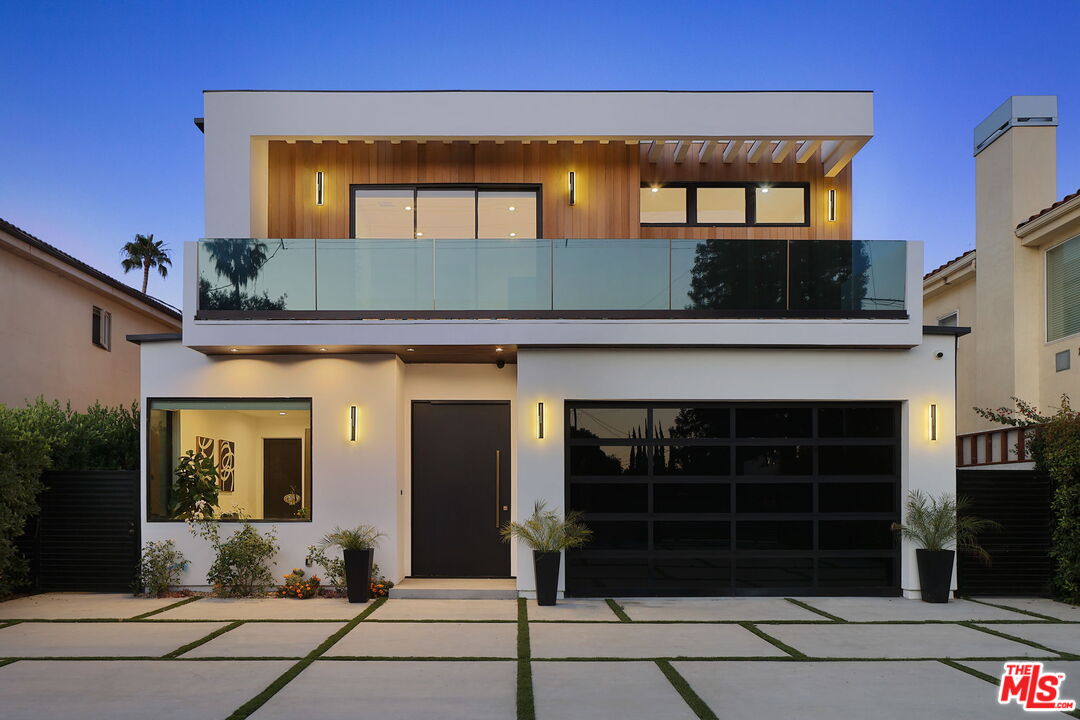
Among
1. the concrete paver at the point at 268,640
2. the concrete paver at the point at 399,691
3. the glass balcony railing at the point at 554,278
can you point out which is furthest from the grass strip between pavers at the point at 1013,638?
the concrete paver at the point at 268,640

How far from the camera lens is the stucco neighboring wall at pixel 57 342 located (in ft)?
46.0

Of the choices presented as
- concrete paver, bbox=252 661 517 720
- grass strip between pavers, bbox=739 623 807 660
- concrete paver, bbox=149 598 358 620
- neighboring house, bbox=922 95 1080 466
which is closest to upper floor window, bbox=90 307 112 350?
concrete paver, bbox=149 598 358 620

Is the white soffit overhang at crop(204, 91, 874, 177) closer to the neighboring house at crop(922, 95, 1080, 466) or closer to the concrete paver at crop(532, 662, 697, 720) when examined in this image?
the neighboring house at crop(922, 95, 1080, 466)

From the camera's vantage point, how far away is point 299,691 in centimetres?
626

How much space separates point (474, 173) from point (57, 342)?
884cm

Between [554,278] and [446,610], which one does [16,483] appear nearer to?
[446,610]

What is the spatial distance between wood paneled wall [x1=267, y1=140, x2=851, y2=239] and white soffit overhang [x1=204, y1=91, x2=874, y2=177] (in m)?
0.67

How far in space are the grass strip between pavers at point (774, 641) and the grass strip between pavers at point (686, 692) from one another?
1.26 m

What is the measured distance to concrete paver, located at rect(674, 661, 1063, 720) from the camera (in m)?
5.76

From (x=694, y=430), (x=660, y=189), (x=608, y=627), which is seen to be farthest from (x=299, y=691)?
(x=660, y=189)

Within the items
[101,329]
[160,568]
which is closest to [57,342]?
[101,329]

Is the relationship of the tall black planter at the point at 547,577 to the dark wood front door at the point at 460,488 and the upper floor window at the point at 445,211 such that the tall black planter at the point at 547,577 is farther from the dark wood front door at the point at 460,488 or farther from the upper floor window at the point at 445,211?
the upper floor window at the point at 445,211

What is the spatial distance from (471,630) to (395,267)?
4.68 meters

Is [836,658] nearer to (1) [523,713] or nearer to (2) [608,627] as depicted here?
(2) [608,627]
